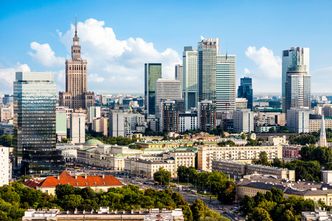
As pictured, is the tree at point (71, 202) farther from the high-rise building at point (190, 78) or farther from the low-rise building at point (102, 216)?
the high-rise building at point (190, 78)

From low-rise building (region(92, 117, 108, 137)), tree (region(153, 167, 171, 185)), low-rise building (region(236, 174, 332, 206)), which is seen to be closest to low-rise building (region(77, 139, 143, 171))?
tree (region(153, 167, 171, 185))

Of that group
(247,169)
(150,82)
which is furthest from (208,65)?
(247,169)

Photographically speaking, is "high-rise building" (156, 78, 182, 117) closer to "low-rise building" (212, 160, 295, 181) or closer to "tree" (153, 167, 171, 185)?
"low-rise building" (212, 160, 295, 181)

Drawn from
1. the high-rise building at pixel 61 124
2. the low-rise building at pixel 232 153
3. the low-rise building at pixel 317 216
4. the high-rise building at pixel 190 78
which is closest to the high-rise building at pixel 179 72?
the high-rise building at pixel 190 78

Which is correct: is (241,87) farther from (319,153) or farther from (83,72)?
(319,153)

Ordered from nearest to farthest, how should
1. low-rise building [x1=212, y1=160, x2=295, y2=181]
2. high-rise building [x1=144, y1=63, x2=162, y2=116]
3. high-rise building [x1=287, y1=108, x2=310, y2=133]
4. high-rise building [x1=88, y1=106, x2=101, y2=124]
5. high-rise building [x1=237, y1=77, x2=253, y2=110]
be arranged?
low-rise building [x1=212, y1=160, x2=295, y2=181] → high-rise building [x1=287, y1=108, x2=310, y2=133] → high-rise building [x1=88, y1=106, x2=101, y2=124] → high-rise building [x1=144, y1=63, x2=162, y2=116] → high-rise building [x1=237, y1=77, x2=253, y2=110]

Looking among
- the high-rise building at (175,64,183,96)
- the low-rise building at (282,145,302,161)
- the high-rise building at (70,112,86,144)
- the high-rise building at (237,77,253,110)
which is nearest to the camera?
the low-rise building at (282,145,302,161)
